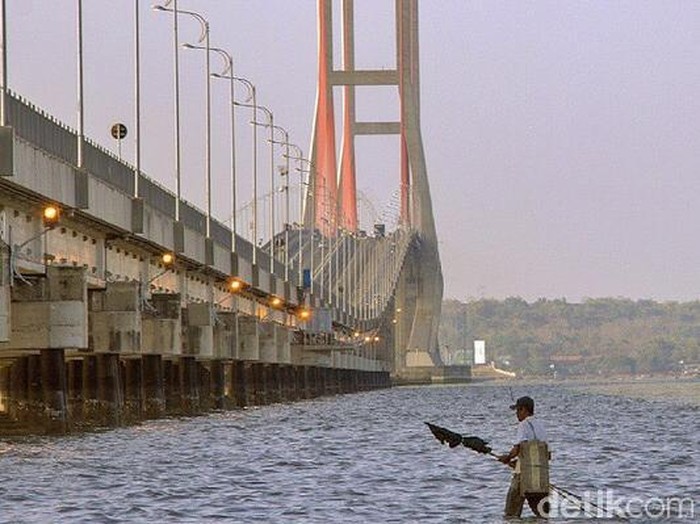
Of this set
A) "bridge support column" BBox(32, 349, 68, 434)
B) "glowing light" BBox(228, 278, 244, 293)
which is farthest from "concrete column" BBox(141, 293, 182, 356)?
"glowing light" BBox(228, 278, 244, 293)

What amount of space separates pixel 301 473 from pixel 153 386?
1421 inches

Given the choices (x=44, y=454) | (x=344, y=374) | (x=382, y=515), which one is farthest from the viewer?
(x=344, y=374)

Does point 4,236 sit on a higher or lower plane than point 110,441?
higher

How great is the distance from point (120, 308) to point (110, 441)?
12.1 meters

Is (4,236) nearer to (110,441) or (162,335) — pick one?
(110,441)

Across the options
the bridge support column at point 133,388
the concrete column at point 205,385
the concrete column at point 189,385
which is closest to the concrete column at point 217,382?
the concrete column at point 205,385

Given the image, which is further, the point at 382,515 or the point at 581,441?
the point at 581,441

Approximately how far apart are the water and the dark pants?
51 centimetres

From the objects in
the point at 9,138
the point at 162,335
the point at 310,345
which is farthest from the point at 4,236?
the point at 310,345

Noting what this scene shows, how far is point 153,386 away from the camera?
77438 millimetres

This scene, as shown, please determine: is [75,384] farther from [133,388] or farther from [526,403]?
[526,403]

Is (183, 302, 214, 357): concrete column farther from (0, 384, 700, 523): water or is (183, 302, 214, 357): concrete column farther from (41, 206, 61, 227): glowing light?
(41, 206, 61, 227): glowing light

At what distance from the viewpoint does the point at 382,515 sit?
31891 mm

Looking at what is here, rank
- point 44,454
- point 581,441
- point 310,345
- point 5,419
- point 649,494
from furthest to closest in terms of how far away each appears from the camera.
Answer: point 310,345, point 5,419, point 581,441, point 44,454, point 649,494
